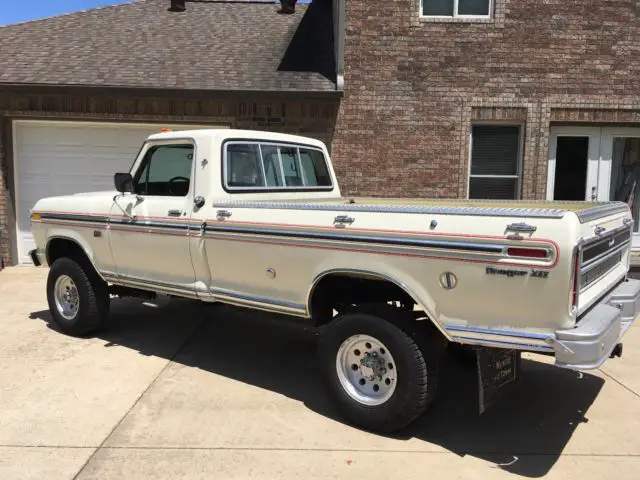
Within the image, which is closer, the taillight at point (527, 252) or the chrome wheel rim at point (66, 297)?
A: the taillight at point (527, 252)

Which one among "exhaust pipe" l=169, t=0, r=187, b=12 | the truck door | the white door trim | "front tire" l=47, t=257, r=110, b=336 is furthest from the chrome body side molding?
"exhaust pipe" l=169, t=0, r=187, b=12

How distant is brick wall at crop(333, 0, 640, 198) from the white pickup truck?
3.62 m

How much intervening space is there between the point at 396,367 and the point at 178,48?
8.84m

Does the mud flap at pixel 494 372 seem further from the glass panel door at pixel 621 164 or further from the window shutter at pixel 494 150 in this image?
the glass panel door at pixel 621 164

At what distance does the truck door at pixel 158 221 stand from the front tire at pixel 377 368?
1537mm

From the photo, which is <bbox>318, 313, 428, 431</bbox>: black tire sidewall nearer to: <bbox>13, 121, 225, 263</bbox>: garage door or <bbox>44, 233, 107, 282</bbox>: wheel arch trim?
<bbox>44, 233, 107, 282</bbox>: wheel arch trim

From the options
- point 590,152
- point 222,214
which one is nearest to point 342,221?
point 222,214

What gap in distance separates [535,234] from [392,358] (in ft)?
4.02

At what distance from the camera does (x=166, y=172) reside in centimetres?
526

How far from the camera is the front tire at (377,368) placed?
11.7ft

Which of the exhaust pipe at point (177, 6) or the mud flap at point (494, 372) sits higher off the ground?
the exhaust pipe at point (177, 6)

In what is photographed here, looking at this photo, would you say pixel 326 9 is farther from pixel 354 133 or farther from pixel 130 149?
pixel 130 149

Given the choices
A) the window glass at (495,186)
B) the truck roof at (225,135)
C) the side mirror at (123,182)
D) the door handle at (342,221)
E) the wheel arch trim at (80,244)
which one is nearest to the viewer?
the door handle at (342,221)

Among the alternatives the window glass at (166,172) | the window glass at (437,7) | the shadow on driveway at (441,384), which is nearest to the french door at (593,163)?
the window glass at (437,7)
